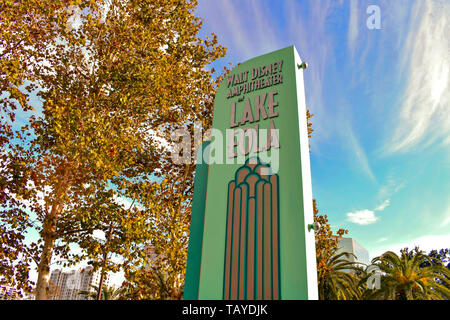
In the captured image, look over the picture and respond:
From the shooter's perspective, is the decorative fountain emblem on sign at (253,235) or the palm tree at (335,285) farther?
the palm tree at (335,285)

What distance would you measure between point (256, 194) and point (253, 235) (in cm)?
83

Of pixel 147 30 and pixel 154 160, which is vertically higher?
pixel 147 30

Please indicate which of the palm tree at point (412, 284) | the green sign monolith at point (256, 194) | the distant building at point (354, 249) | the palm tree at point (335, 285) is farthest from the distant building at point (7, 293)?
the distant building at point (354, 249)

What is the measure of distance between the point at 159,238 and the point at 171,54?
855 cm

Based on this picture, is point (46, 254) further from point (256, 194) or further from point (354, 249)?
point (354, 249)

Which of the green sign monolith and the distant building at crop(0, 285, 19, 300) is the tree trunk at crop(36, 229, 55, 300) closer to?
the distant building at crop(0, 285, 19, 300)

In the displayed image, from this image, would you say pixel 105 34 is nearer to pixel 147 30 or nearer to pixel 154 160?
pixel 147 30

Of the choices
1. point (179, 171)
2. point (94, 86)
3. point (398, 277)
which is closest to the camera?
point (94, 86)

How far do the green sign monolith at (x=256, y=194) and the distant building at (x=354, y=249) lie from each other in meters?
52.3

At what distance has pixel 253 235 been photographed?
628 centimetres

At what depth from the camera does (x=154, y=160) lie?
14.7 metres

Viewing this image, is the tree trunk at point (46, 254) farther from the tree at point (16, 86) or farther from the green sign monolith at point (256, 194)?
the green sign monolith at point (256, 194)

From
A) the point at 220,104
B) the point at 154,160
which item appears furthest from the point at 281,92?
the point at 154,160

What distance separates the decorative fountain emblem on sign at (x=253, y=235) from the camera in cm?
587
